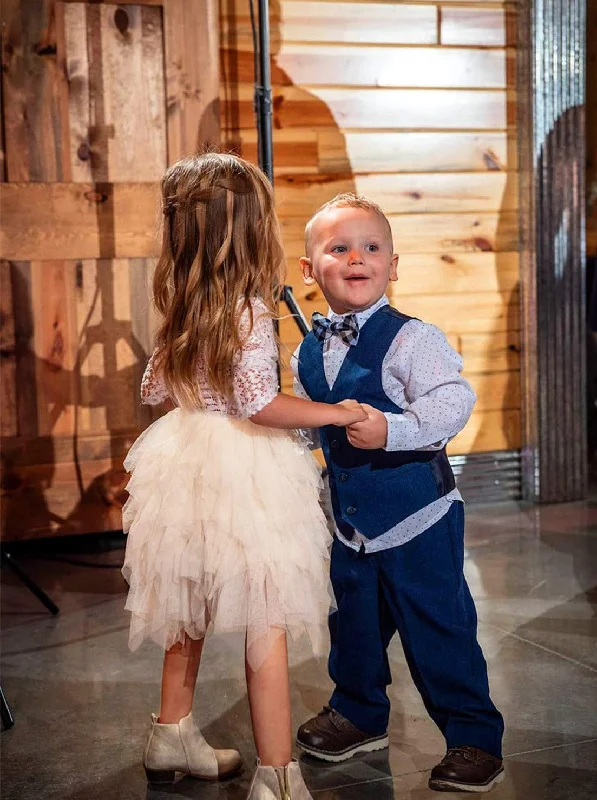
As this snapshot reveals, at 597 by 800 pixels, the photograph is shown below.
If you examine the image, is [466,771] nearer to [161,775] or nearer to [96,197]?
[161,775]

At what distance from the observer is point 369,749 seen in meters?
2.19

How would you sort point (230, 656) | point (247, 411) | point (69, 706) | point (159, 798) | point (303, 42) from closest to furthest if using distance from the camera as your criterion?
point (247, 411) < point (159, 798) < point (69, 706) < point (230, 656) < point (303, 42)

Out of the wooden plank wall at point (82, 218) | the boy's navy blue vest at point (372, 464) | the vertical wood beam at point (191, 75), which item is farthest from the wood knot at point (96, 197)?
the boy's navy blue vest at point (372, 464)

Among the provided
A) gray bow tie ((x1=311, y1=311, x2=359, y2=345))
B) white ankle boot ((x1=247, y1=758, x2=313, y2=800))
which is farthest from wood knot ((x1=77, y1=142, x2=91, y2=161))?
white ankle boot ((x1=247, y1=758, x2=313, y2=800))

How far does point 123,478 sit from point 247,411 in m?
2.18

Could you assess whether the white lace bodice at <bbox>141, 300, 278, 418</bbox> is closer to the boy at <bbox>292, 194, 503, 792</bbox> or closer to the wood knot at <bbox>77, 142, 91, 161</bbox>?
the boy at <bbox>292, 194, 503, 792</bbox>

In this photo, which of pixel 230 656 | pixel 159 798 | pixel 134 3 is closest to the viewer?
pixel 159 798

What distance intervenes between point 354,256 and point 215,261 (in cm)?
27

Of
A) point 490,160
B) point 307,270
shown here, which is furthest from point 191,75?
point 307,270

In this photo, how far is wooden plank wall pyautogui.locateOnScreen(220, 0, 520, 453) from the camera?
4074 millimetres

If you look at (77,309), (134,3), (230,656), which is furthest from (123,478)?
(134,3)

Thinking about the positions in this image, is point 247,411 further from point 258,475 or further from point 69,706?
point 69,706

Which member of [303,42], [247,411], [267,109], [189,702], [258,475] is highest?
[303,42]

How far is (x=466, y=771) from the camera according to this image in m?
2.00
